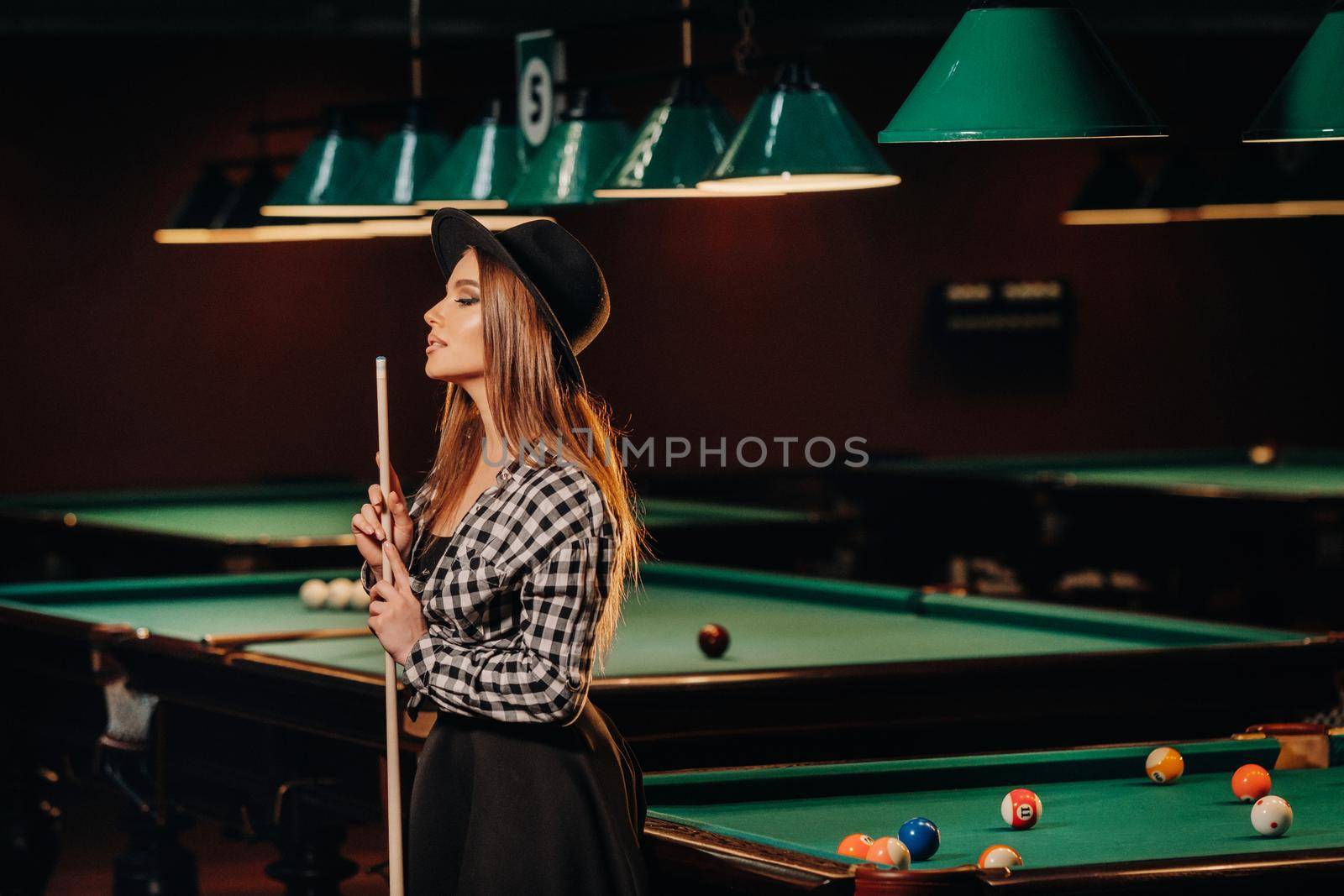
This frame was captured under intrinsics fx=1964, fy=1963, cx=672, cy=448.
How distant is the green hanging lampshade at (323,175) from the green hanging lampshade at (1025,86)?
2687mm

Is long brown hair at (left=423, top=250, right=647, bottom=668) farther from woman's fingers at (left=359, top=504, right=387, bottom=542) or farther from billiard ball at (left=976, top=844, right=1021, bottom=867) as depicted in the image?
billiard ball at (left=976, top=844, right=1021, bottom=867)

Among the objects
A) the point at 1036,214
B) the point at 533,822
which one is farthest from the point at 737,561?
the point at 1036,214

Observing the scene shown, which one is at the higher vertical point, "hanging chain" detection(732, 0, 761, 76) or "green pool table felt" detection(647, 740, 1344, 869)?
"hanging chain" detection(732, 0, 761, 76)

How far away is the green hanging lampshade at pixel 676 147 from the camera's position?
4.07m

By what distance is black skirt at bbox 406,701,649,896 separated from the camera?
2.33 m

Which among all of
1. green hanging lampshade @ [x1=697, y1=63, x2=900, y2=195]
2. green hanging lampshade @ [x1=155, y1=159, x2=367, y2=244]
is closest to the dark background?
green hanging lampshade @ [x1=155, y1=159, x2=367, y2=244]

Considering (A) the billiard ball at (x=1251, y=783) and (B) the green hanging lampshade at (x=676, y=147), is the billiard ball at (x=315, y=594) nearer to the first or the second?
(B) the green hanging lampshade at (x=676, y=147)

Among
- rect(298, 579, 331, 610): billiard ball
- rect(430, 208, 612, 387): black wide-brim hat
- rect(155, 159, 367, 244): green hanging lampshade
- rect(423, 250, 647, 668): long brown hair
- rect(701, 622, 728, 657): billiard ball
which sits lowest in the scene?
rect(701, 622, 728, 657): billiard ball

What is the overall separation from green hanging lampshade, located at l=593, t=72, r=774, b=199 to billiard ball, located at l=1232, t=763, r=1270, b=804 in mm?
1769

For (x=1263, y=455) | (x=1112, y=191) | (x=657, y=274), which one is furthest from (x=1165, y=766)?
(x=657, y=274)

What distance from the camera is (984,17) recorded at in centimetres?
272

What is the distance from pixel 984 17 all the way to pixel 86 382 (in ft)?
23.5

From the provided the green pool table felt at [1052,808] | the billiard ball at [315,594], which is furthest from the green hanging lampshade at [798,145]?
the billiard ball at [315,594]

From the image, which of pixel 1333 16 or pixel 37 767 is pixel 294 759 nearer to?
pixel 37 767
